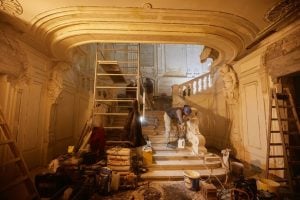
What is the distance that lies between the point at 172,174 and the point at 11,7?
13.7 ft

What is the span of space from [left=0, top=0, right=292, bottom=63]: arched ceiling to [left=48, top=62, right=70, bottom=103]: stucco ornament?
880mm

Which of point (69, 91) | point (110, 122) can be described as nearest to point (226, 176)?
point (110, 122)

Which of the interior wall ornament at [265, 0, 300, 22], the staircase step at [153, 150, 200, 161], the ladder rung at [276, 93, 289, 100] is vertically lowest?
the staircase step at [153, 150, 200, 161]

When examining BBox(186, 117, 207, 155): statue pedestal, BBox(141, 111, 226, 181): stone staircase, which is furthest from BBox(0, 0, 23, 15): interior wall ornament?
BBox(186, 117, 207, 155): statue pedestal

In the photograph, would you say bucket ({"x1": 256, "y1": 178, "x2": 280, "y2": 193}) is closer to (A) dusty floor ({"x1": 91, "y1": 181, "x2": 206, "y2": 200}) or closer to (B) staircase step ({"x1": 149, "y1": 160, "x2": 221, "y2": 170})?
(A) dusty floor ({"x1": 91, "y1": 181, "x2": 206, "y2": 200})

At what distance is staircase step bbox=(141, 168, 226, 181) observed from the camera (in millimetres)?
3781

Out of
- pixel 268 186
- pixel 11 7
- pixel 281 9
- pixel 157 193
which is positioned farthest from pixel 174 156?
pixel 11 7

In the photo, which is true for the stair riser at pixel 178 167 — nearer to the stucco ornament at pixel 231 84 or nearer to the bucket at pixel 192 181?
the bucket at pixel 192 181

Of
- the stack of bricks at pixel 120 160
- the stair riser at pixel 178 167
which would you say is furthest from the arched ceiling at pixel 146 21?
the stair riser at pixel 178 167

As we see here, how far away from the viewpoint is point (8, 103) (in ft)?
11.3

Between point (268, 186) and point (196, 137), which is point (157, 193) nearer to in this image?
point (268, 186)

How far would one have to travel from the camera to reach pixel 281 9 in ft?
9.15

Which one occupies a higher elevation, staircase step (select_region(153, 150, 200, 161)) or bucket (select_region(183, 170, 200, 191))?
staircase step (select_region(153, 150, 200, 161))

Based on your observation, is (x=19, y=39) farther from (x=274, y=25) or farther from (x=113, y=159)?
(x=274, y=25)
